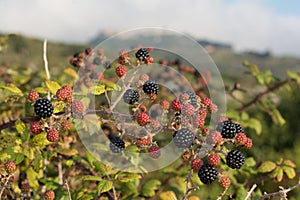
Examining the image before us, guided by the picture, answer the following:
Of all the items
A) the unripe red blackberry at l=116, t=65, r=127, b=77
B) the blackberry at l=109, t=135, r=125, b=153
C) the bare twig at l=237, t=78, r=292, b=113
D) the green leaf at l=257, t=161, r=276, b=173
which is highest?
the unripe red blackberry at l=116, t=65, r=127, b=77

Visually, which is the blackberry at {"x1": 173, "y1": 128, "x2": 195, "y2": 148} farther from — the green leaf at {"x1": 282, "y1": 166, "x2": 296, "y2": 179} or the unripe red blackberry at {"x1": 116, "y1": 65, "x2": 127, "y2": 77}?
the green leaf at {"x1": 282, "y1": 166, "x2": 296, "y2": 179}

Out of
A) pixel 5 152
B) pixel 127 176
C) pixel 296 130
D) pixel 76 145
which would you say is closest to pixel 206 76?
pixel 76 145

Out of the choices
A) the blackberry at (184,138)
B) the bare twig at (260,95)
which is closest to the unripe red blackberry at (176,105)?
the blackberry at (184,138)

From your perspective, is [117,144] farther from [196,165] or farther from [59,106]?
[196,165]

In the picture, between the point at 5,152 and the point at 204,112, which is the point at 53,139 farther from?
the point at 204,112

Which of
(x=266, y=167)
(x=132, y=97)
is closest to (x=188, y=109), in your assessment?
(x=132, y=97)

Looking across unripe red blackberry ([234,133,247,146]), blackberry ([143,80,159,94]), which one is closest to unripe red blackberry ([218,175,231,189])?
unripe red blackberry ([234,133,247,146])

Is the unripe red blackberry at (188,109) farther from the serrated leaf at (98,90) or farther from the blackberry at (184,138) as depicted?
the serrated leaf at (98,90)
